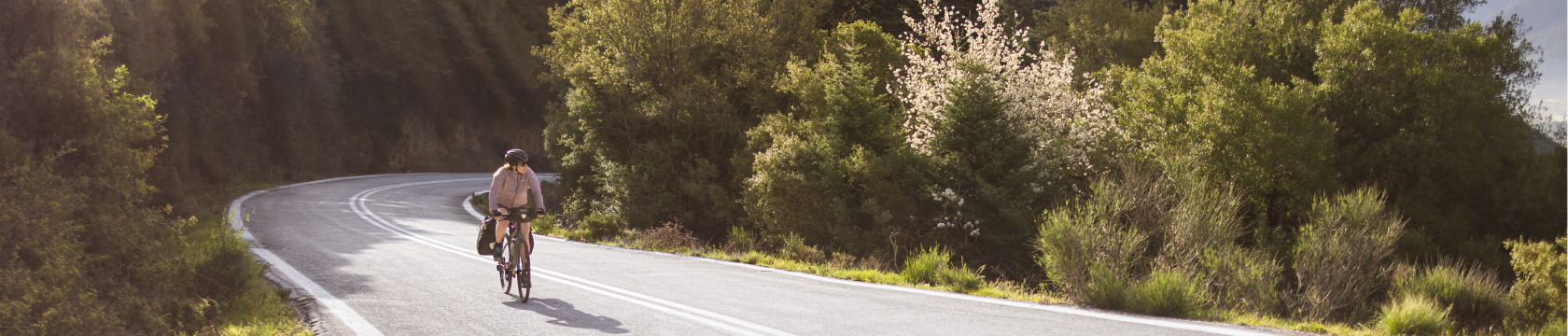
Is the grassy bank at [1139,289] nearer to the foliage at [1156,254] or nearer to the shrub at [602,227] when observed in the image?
the foliage at [1156,254]

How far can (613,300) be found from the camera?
826 centimetres

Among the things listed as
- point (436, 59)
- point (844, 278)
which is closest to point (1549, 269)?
point (844, 278)

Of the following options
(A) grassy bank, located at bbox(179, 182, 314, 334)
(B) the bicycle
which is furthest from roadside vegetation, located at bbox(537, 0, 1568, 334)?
(A) grassy bank, located at bbox(179, 182, 314, 334)

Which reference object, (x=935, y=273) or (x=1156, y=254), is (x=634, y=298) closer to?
(x=935, y=273)

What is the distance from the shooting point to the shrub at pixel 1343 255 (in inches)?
332

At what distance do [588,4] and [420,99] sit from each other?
30.3 m

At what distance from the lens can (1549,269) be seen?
7.32m

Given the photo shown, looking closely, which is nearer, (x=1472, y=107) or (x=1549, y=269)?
(x=1549, y=269)

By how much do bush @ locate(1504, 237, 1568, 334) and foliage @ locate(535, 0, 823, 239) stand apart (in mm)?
12990

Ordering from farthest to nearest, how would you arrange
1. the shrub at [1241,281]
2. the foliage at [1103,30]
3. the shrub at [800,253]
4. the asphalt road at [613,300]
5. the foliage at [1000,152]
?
the foliage at [1103,30] < the foliage at [1000,152] < the shrub at [800,253] < the shrub at [1241,281] < the asphalt road at [613,300]

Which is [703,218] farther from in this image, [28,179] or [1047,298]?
[28,179]

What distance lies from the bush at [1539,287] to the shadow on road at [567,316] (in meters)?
7.35

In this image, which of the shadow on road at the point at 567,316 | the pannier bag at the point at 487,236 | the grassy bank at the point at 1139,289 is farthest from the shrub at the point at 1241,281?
the pannier bag at the point at 487,236

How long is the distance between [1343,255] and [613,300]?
23.8ft
